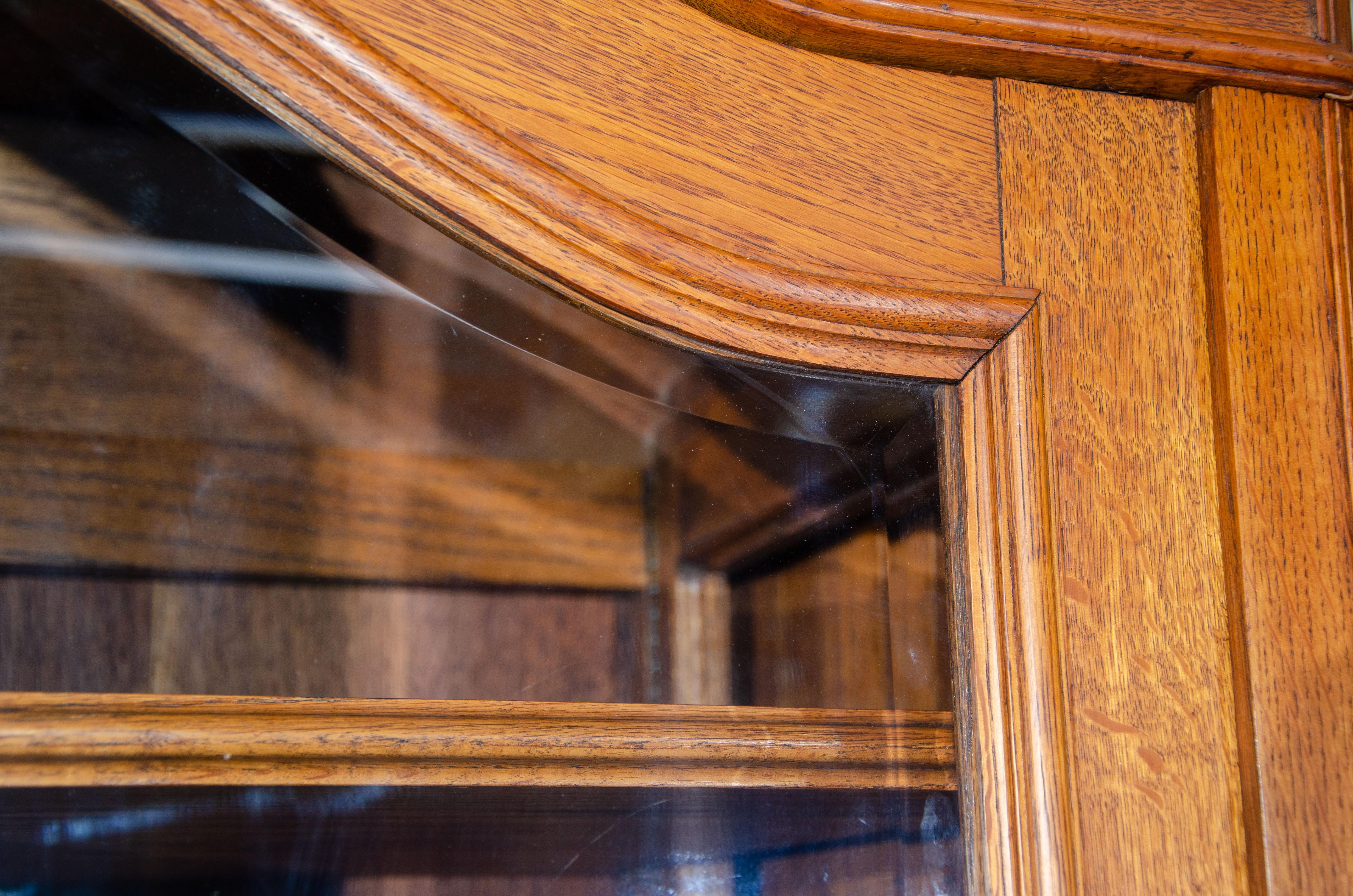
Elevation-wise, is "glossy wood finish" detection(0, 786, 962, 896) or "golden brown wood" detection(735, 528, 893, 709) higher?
"golden brown wood" detection(735, 528, 893, 709)

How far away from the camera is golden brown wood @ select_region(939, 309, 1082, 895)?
0.99ft

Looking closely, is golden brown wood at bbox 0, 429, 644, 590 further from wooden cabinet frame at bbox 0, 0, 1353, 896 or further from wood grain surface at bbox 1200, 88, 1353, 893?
wood grain surface at bbox 1200, 88, 1353, 893

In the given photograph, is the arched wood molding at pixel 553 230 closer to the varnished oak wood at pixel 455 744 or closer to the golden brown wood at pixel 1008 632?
the golden brown wood at pixel 1008 632

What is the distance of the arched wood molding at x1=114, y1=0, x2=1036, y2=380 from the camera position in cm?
27

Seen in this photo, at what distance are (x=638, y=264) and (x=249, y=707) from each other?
0.19 meters

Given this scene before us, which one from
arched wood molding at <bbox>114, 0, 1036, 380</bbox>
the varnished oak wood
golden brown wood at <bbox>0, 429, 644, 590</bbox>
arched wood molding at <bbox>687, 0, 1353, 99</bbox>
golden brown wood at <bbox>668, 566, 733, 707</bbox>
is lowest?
the varnished oak wood

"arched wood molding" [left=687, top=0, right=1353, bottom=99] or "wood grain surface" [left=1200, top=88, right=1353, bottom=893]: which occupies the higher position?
"arched wood molding" [left=687, top=0, right=1353, bottom=99]

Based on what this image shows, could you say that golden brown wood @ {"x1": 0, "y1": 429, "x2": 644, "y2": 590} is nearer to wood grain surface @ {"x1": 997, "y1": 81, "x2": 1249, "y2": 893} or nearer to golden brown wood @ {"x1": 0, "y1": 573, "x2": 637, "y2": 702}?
golden brown wood @ {"x1": 0, "y1": 573, "x2": 637, "y2": 702}

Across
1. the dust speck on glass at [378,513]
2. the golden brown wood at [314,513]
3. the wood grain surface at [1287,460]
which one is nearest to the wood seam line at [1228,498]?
the wood grain surface at [1287,460]

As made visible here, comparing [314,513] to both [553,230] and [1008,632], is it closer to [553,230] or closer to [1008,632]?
[553,230]

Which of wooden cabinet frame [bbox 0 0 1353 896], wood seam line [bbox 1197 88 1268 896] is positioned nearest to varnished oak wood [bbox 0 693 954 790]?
wooden cabinet frame [bbox 0 0 1353 896]

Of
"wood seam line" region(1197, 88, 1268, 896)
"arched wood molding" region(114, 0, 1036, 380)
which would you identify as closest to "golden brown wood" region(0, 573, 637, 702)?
"arched wood molding" region(114, 0, 1036, 380)

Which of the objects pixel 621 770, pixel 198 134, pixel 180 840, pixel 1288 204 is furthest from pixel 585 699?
pixel 1288 204

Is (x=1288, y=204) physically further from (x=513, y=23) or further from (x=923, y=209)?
(x=513, y=23)
